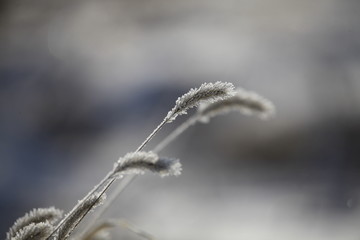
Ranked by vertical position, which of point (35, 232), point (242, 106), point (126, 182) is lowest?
point (35, 232)

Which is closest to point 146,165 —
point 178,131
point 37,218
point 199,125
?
point 37,218

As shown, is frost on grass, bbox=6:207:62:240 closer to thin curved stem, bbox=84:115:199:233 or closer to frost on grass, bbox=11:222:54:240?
frost on grass, bbox=11:222:54:240

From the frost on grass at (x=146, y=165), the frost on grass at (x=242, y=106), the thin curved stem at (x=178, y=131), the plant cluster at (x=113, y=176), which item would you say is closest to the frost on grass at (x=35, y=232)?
the plant cluster at (x=113, y=176)

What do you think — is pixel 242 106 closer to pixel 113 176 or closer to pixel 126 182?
pixel 126 182

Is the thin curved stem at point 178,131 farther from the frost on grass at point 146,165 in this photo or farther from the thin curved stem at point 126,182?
the frost on grass at point 146,165

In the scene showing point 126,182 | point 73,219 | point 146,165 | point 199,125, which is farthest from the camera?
point 199,125

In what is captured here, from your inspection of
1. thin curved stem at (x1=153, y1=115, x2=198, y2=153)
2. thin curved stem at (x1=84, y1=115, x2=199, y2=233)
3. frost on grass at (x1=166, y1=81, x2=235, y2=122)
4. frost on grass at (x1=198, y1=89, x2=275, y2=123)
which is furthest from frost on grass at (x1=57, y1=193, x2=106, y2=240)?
frost on grass at (x1=198, y1=89, x2=275, y2=123)
